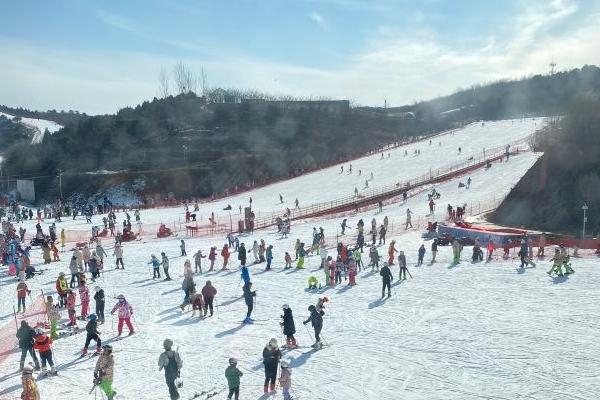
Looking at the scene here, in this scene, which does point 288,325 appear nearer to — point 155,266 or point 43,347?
point 43,347

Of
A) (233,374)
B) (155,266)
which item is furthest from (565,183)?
(233,374)

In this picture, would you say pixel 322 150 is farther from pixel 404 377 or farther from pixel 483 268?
pixel 404 377

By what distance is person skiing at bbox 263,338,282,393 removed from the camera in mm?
10820

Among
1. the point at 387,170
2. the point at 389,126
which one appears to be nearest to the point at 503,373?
the point at 387,170

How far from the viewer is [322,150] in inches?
3386

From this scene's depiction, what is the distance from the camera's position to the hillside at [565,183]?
3581 centimetres

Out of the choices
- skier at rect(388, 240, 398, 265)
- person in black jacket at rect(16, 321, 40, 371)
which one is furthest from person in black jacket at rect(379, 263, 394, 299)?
person in black jacket at rect(16, 321, 40, 371)

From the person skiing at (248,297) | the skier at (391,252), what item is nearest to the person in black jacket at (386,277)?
the skier at (391,252)

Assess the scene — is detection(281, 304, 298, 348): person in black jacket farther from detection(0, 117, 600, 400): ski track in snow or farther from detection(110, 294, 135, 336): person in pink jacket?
detection(110, 294, 135, 336): person in pink jacket

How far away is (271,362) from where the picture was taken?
10.9m

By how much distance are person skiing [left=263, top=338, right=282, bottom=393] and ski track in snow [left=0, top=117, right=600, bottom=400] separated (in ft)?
1.30

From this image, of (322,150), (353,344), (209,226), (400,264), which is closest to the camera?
(353,344)

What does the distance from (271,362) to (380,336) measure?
176 inches

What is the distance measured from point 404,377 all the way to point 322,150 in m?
75.0
